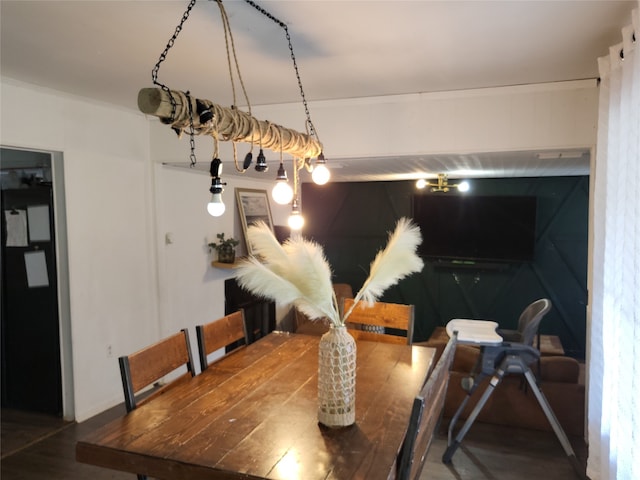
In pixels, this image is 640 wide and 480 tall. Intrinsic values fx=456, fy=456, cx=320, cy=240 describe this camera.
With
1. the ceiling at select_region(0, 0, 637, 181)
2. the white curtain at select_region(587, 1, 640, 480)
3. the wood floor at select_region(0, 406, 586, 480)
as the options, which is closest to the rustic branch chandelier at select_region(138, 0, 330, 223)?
the ceiling at select_region(0, 0, 637, 181)

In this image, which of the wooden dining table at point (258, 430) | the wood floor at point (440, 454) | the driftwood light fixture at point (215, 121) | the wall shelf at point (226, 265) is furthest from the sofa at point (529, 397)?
the driftwood light fixture at point (215, 121)

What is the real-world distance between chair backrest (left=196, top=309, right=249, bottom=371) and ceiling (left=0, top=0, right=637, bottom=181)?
1.40m

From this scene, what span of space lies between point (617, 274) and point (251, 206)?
12.1 feet

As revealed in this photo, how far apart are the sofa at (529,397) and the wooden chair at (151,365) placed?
6.40 ft

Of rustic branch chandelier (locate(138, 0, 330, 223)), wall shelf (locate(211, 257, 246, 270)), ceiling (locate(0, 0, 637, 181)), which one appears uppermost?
ceiling (locate(0, 0, 637, 181))

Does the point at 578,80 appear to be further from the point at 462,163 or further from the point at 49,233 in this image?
the point at 49,233

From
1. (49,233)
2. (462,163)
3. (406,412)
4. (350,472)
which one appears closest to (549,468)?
(406,412)

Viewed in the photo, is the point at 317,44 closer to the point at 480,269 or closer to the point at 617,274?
the point at 617,274

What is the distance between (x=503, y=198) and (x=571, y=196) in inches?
29.4

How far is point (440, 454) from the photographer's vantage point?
288 cm

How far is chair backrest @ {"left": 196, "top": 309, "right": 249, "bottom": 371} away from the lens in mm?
2252

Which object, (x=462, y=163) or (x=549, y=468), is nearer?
(x=549, y=468)

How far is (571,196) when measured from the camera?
17.1 feet

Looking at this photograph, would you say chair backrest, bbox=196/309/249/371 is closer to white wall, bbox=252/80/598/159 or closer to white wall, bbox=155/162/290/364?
white wall, bbox=252/80/598/159
